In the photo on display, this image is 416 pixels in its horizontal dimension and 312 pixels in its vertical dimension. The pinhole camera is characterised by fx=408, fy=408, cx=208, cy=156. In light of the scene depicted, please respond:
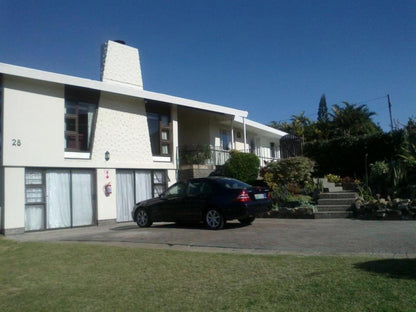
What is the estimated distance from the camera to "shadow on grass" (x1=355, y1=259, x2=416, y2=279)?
5.04m

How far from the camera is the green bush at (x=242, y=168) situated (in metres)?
18.8

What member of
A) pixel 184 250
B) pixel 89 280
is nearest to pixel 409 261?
pixel 184 250

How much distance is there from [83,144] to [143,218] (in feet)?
14.7

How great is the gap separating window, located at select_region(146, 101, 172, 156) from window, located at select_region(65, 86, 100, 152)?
120 inches

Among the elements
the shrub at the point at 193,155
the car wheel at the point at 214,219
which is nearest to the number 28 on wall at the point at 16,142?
the car wheel at the point at 214,219

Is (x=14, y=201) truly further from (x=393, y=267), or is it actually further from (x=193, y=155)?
(x=393, y=267)

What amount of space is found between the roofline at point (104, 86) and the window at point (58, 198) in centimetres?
317

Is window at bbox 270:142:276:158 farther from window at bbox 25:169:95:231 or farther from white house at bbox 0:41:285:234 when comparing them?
window at bbox 25:169:95:231

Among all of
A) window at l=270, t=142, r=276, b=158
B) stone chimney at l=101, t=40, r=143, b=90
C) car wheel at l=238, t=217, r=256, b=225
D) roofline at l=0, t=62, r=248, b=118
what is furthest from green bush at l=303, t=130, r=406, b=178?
window at l=270, t=142, r=276, b=158

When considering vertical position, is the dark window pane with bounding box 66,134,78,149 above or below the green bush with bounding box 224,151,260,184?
above

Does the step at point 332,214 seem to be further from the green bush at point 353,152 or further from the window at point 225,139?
the window at point 225,139

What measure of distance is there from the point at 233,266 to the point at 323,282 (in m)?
1.64

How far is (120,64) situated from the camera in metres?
18.2

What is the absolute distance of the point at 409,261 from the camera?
577 centimetres
